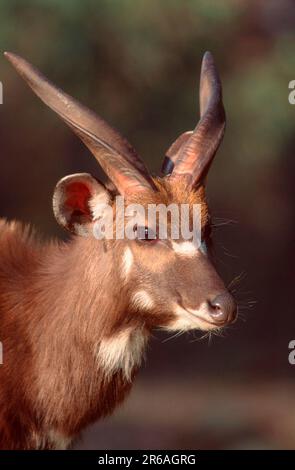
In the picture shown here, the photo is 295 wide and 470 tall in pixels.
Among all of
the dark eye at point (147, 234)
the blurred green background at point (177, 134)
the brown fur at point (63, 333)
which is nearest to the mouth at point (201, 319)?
the brown fur at point (63, 333)

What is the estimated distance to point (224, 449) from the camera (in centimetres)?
1070

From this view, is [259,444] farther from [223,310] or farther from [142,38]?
[223,310]

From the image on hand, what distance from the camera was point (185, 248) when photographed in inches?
243

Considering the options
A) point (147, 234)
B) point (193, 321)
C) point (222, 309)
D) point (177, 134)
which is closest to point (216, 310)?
point (222, 309)

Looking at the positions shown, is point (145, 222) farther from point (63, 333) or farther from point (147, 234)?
point (63, 333)

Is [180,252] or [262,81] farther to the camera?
[262,81]

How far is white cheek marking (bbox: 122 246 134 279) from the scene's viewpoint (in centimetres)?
624

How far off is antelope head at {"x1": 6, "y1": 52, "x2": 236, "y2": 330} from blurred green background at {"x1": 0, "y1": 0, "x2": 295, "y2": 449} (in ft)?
15.8

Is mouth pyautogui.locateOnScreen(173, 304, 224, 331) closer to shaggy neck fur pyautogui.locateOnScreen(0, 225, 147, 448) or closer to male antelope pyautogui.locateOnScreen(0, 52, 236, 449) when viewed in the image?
male antelope pyautogui.locateOnScreen(0, 52, 236, 449)

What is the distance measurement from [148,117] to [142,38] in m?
0.75

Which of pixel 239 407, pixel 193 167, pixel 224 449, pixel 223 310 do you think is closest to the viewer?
pixel 223 310

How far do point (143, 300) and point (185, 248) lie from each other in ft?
1.09

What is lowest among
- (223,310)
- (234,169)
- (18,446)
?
(18,446)

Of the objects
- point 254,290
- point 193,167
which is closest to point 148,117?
point 254,290
